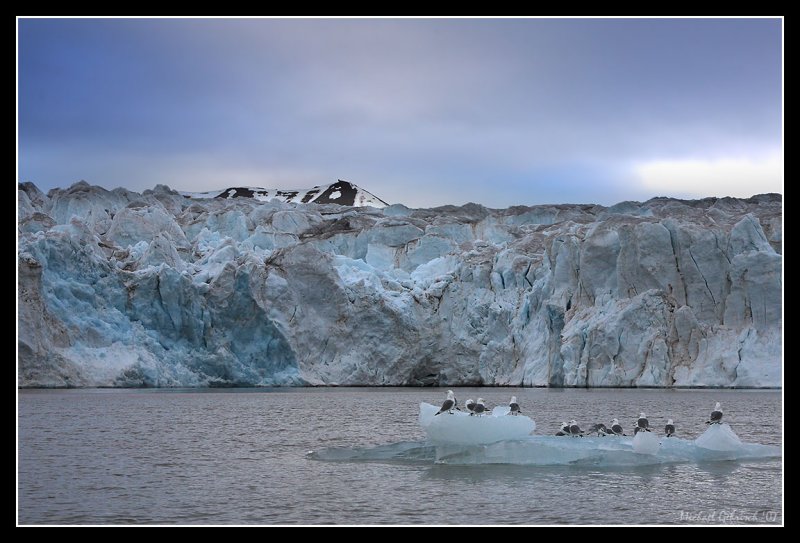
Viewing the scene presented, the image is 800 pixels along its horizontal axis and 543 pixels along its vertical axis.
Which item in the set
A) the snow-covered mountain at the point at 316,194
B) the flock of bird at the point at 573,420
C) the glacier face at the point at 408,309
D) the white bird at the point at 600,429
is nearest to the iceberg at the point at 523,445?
the flock of bird at the point at 573,420

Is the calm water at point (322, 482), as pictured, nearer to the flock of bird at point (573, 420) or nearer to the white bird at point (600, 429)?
the flock of bird at point (573, 420)

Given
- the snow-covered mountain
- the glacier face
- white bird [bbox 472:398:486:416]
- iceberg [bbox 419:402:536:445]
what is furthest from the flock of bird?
the snow-covered mountain

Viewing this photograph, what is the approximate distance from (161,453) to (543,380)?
30759 millimetres

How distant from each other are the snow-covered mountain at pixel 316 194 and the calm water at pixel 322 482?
75711 mm

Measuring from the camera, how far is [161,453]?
20656 mm

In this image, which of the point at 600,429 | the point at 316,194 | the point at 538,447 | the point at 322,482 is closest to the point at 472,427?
the point at 538,447

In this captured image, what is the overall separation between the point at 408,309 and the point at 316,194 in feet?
186

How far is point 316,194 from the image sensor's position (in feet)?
349

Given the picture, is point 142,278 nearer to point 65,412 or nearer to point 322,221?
point 65,412

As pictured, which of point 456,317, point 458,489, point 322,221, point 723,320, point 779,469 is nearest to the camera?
point 458,489

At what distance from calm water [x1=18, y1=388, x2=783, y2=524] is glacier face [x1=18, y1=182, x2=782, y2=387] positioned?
15.2 metres

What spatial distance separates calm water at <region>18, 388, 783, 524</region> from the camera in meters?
12.9

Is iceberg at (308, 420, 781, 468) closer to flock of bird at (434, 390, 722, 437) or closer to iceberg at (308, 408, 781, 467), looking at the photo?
iceberg at (308, 408, 781, 467)
